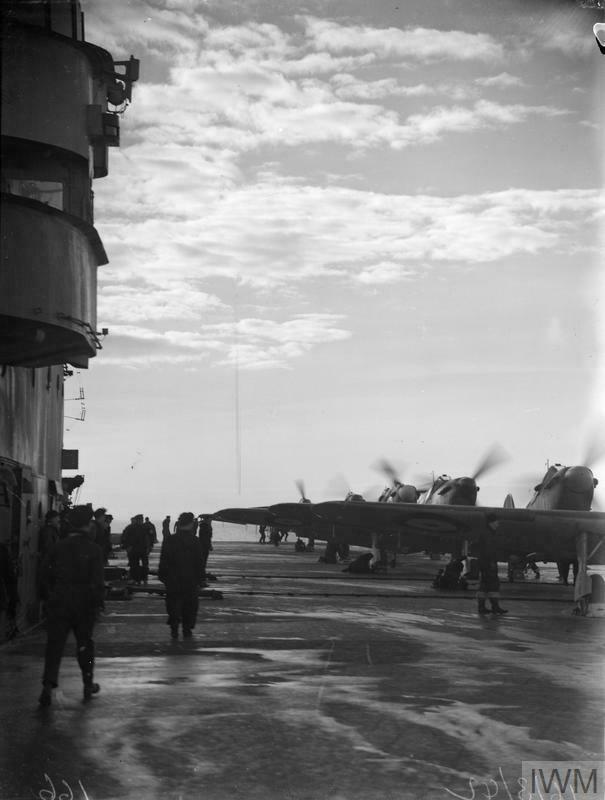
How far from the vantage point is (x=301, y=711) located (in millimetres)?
8555

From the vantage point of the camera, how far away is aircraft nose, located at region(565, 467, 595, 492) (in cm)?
2773

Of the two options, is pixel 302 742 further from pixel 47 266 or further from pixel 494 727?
pixel 47 266

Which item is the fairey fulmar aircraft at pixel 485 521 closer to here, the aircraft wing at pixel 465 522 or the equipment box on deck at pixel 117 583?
the aircraft wing at pixel 465 522

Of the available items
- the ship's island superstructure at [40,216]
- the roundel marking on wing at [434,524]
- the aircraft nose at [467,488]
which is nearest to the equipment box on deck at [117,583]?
the ship's island superstructure at [40,216]

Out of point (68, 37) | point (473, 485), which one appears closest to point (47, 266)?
point (68, 37)

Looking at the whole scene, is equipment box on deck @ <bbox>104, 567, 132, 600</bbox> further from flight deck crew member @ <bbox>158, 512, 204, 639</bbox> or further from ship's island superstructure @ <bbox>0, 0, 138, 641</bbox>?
flight deck crew member @ <bbox>158, 512, 204, 639</bbox>

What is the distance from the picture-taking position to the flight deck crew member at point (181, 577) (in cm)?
1398

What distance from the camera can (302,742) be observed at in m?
7.38

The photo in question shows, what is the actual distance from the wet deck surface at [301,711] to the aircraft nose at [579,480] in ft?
38.2

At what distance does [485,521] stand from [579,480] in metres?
6.19
